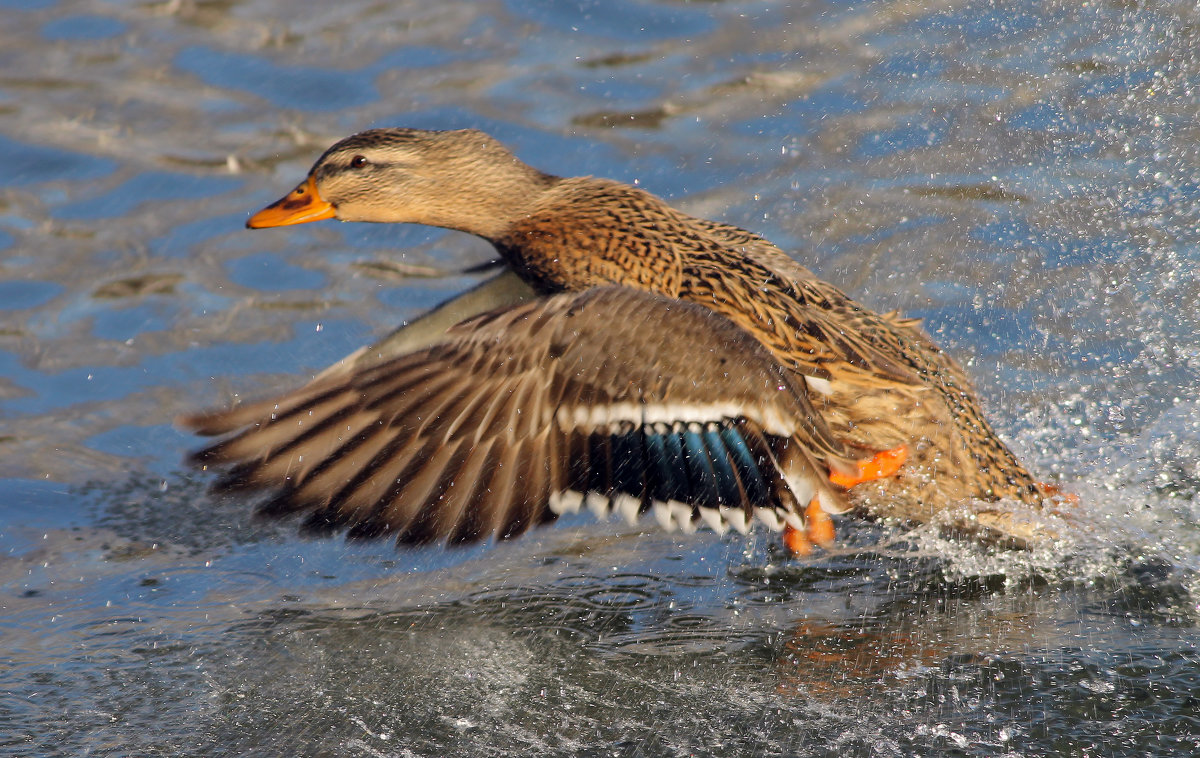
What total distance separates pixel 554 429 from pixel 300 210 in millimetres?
1914

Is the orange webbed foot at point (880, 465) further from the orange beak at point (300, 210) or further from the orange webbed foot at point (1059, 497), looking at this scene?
the orange beak at point (300, 210)

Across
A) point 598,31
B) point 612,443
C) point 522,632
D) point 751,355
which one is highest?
point 598,31

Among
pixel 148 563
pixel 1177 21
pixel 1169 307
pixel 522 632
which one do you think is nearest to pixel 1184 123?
pixel 1177 21

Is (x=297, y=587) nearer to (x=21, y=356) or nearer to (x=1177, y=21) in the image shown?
(x=21, y=356)

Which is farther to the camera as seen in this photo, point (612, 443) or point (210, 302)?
point (210, 302)

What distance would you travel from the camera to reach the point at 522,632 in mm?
4312

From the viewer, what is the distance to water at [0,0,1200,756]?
3.89 meters

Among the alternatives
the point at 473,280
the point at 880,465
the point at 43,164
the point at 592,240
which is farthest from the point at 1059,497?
the point at 43,164

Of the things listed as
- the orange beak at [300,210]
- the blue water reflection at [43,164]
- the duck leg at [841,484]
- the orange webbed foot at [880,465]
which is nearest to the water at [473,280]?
the blue water reflection at [43,164]

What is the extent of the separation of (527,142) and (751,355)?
3.70 metres

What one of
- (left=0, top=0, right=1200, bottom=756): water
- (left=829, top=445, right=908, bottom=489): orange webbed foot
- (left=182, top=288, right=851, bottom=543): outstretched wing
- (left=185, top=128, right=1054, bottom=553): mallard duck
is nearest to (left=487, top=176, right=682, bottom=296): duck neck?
(left=185, top=128, right=1054, bottom=553): mallard duck

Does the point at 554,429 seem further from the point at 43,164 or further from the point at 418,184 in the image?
the point at 43,164

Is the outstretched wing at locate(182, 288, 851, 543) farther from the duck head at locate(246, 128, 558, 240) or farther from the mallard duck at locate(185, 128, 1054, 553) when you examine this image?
the duck head at locate(246, 128, 558, 240)

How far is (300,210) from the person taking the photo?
16.8ft
